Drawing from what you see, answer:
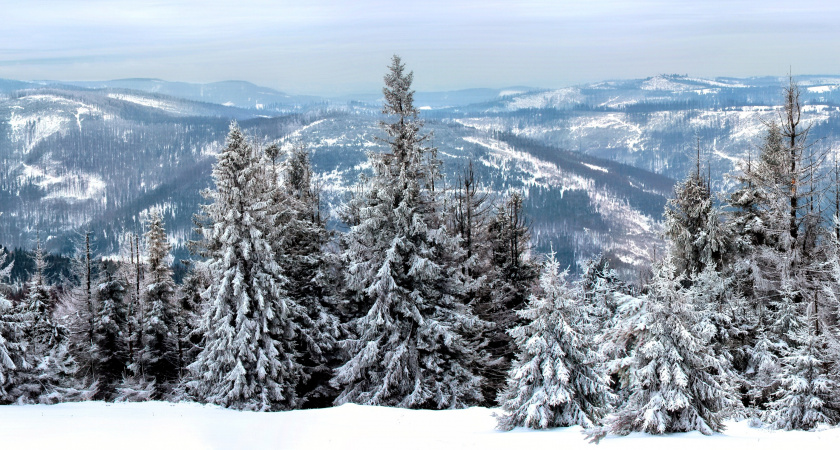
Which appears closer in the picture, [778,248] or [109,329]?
[778,248]

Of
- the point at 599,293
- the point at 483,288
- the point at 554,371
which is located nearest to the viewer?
the point at 554,371

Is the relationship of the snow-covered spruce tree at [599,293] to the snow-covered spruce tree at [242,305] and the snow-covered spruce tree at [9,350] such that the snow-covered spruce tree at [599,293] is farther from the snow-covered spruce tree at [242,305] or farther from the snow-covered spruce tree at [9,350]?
the snow-covered spruce tree at [9,350]

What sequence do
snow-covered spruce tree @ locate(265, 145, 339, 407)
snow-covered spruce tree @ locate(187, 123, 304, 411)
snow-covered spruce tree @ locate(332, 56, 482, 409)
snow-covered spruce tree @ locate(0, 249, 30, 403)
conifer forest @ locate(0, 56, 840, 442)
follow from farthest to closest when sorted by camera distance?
snow-covered spruce tree @ locate(265, 145, 339, 407) < snow-covered spruce tree @ locate(187, 123, 304, 411) < snow-covered spruce tree @ locate(332, 56, 482, 409) < snow-covered spruce tree @ locate(0, 249, 30, 403) < conifer forest @ locate(0, 56, 840, 442)

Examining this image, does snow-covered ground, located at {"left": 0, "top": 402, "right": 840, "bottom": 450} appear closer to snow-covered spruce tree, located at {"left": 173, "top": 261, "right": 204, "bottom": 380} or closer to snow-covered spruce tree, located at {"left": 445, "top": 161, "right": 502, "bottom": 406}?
snow-covered spruce tree, located at {"left": 445, "top": 161, "right": 502, "bottom": 406}

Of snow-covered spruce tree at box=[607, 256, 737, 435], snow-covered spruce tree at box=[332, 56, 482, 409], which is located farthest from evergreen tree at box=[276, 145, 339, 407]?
A: snow-covered spruce tree at box=[607, 256, 737, 435]

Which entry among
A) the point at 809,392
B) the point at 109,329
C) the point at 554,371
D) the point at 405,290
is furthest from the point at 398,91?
the point at 109,329

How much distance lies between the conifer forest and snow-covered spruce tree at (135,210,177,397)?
22cm

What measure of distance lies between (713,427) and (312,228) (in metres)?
18.9

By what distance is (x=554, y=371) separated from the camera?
1512 cm

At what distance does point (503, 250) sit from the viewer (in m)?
32.8

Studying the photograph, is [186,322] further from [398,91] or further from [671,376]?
[671,376]

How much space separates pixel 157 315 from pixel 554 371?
24.7 m

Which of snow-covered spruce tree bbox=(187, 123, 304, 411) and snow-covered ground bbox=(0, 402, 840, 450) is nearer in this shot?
snow-covered ground bbox=(0, 402, 840, 450)

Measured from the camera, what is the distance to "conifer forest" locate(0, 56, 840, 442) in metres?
14.9
